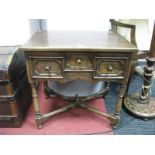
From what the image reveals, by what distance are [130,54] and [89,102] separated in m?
0.77

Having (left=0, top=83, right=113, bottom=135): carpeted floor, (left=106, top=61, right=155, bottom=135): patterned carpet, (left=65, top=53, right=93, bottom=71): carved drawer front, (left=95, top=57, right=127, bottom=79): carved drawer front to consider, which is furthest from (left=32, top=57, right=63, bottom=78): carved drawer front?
(left=106, top=61, right=155, bottom=135): patterned carpet

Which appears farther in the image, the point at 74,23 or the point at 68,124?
the point at 74,23

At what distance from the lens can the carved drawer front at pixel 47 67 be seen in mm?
1029

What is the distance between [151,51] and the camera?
133 cm

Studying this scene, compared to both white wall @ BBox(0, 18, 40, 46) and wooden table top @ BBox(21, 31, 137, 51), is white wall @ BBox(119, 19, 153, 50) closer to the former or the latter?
wooden table top @ BBox(21, 31, 137, 51)

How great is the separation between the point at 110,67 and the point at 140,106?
25.0 inches

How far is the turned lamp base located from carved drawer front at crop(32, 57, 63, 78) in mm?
744

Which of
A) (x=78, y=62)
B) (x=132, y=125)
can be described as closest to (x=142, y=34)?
(x=132, y=125)

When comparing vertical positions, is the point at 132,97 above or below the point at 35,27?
below

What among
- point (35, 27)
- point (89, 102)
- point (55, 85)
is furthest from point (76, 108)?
point (35, 27)

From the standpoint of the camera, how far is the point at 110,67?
1.05 m

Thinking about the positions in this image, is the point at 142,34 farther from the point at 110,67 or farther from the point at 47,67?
the point at 47,67

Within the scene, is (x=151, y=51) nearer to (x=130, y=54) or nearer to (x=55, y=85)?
(x=130, y=54)

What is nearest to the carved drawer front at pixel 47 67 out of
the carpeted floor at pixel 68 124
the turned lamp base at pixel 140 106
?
the carpeted floor at pixel 68 124
